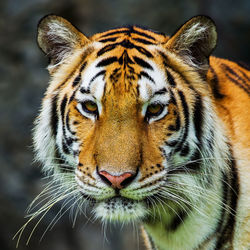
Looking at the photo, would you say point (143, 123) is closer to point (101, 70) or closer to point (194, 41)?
point (101, 70)

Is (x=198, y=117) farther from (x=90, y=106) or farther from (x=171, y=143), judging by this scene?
(x=90, y=106)

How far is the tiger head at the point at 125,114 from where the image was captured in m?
2.50

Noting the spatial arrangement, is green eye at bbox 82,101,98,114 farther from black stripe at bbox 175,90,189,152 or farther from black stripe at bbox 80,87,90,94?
black stripe at bbox 175,90,189,152

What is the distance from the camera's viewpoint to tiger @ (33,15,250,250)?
2.52 m

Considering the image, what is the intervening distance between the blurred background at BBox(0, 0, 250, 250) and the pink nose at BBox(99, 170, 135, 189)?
13.0ft

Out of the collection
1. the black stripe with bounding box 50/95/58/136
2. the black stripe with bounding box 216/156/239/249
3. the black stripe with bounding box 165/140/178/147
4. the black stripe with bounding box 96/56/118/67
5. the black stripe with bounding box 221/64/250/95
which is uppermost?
the black stripe with bounding box 221/64/250/95

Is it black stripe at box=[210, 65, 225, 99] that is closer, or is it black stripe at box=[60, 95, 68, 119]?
black stripe at box=[60, 95, 68, 119]

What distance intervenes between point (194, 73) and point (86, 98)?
61cm

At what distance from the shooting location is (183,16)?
6.64 metres

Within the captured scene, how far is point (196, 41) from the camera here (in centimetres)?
277

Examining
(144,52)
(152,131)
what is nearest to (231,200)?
(152,131)


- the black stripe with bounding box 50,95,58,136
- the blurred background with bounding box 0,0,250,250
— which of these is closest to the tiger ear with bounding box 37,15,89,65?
the black stripe with bounding box 50,95,58,136

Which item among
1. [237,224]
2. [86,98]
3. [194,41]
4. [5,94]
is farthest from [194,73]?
[5,94]

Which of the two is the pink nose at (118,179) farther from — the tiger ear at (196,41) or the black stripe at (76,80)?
the tiger ear at (196,41)
